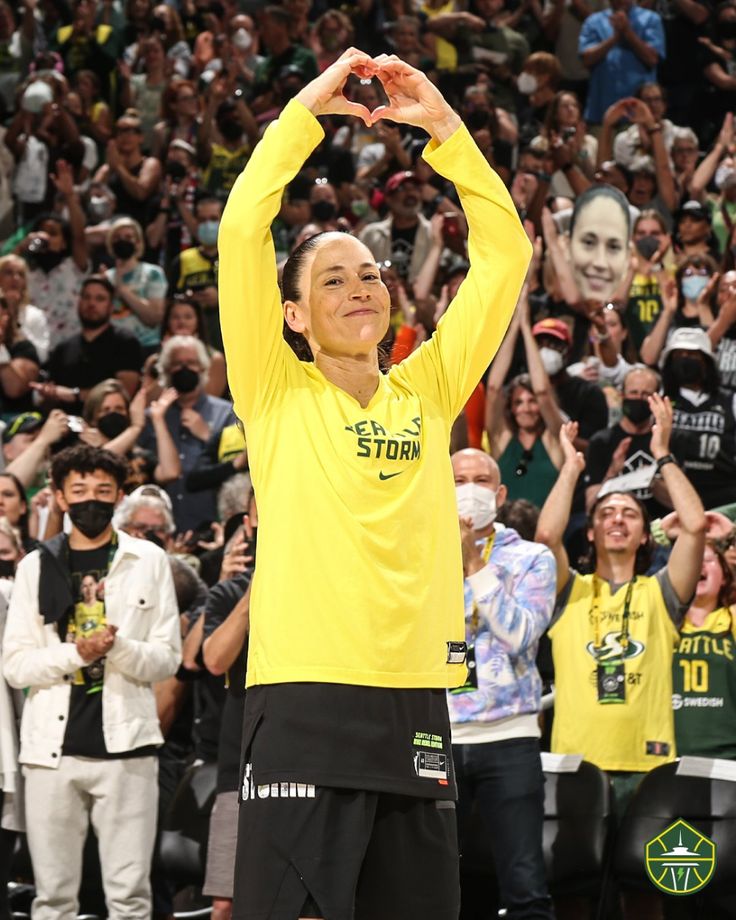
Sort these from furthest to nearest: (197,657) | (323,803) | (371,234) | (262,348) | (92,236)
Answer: (92,236) → (371,234) → (197,657) → (262,348) → (323,803)

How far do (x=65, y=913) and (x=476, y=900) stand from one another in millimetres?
1419

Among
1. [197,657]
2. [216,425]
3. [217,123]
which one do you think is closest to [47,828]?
[197,657]

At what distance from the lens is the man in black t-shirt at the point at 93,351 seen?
9.96 metres

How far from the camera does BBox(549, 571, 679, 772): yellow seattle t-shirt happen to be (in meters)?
5.86

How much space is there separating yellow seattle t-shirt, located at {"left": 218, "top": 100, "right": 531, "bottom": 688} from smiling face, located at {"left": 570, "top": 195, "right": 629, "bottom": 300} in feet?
21.1

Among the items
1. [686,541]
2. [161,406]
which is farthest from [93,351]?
[686,541]

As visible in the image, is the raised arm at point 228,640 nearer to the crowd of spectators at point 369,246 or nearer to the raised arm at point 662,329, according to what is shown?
the crowd of spectators at point 369,246

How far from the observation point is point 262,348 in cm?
307

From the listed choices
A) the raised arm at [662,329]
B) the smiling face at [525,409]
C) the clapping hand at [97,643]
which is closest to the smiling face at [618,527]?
the smiling face at [525,409]

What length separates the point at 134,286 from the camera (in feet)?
35.2

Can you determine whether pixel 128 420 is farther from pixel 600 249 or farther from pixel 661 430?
pixel 661 430

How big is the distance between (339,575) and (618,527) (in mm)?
3437

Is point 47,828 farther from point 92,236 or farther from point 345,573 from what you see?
point 92,236

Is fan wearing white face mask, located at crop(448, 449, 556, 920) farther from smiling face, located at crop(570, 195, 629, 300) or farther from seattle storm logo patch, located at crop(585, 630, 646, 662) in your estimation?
smiling face, located at crop(570, 195, 629, 300)
